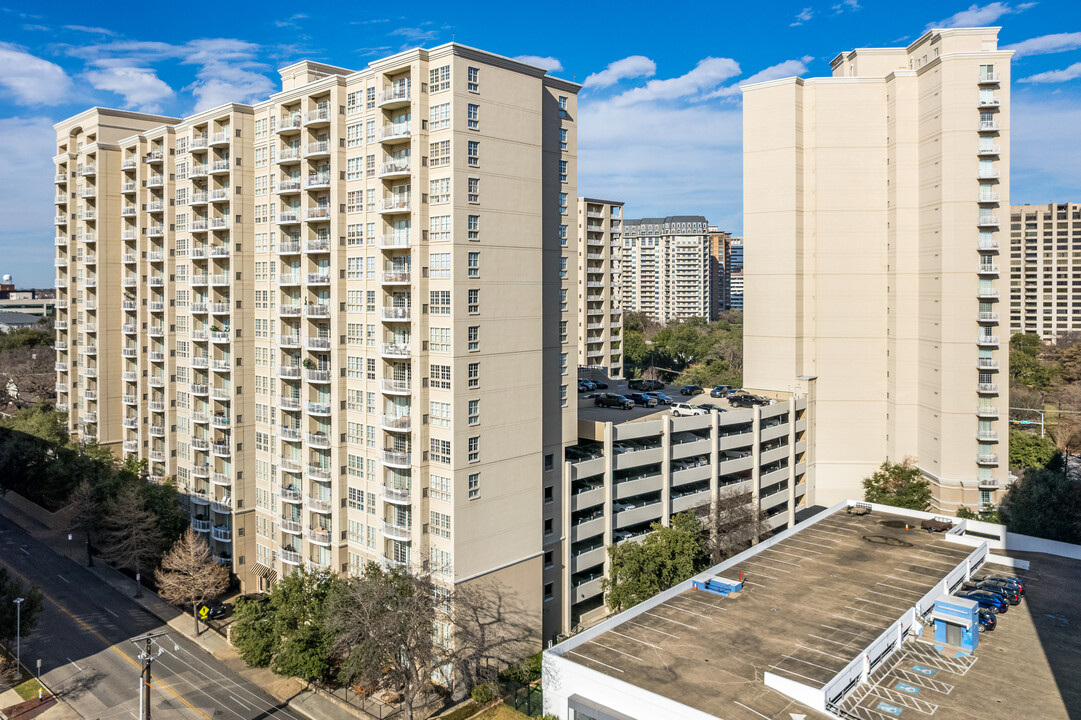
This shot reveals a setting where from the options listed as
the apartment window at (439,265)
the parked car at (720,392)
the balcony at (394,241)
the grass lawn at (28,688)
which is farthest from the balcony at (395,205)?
the parked car at (720,392)

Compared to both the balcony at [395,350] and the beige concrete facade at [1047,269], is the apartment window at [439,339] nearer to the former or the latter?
the balcony at [395,350]

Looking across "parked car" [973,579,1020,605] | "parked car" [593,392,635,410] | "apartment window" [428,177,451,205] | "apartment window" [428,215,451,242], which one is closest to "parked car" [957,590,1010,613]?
"parked car" [973,579,1020,605]

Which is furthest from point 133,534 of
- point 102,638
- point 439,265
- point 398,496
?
A: point 439,265

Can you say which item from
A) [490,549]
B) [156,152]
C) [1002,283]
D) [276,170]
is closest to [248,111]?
[276,170]

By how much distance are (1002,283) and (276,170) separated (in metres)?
68.9

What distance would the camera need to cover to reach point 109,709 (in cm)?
4641

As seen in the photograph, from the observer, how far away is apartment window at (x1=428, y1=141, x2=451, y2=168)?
47.3 metres

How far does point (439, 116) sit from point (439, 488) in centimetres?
2474

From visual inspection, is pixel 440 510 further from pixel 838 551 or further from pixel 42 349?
pixel 42 349

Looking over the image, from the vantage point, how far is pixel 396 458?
165 feet

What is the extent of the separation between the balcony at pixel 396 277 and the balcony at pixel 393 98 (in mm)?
11532

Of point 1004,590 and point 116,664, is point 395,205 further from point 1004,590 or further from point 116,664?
point 1004,590

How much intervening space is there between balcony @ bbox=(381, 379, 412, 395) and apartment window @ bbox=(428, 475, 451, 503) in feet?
20.2

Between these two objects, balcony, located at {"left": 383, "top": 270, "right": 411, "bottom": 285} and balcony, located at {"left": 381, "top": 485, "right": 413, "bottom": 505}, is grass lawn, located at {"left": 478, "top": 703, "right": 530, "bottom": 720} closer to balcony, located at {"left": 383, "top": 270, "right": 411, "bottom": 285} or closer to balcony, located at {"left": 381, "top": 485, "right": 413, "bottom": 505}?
balcony, located at {"left": 381, "top": 485, "right": 413, "bottom": 505}
